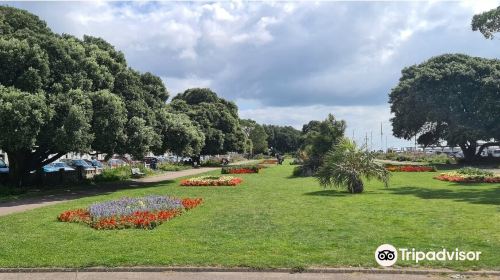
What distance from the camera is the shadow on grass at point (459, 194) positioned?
15.5 metres

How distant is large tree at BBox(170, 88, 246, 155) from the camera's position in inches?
2213

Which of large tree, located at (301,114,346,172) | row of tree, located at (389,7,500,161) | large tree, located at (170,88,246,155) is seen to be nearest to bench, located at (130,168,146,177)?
large tree, located at (301,114,346,172)

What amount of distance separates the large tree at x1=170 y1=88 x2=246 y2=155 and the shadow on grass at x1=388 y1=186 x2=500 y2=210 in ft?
119

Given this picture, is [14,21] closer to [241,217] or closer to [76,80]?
[76,80]

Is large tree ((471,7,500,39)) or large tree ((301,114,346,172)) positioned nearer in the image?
large tree ((471,7,500,39))

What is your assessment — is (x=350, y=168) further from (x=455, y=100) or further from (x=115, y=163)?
(x=115, y=163)

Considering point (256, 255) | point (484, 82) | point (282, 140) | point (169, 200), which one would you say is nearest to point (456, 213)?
point (256, 255)

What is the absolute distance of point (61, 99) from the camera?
20.5 m

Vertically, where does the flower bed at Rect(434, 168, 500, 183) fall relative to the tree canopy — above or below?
below

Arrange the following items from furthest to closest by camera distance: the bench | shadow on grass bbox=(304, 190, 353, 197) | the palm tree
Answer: the bench < the palm tree < shadow on grass bbox=(304, 190, 353, 197)

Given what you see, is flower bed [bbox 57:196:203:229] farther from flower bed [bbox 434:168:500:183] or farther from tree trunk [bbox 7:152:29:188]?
flower bed [bbox 434:168:500:183]

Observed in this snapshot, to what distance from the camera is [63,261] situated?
7.91 metres

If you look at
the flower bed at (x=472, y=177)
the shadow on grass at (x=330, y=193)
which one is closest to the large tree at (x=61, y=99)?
the shadow on grass at (x=330, y=193)

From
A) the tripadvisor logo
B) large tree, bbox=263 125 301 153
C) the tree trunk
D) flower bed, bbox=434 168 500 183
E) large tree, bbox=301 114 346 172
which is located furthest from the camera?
large tree, bbox=263 125 301 153
